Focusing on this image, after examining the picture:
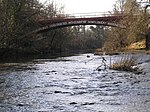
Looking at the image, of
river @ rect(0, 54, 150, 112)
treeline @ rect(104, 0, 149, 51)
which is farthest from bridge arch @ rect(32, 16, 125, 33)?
river @ rect(0, 54, 150, 112)

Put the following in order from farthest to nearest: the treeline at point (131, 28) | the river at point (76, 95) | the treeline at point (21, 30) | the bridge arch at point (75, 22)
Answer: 1. the bridge arch at point (75, 22)
2. the treeline at point (131, 28)
3. the treeline at point (21, 30)
4. the river at point (76, 95)

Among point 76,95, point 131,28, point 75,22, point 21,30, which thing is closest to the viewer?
point 76,95

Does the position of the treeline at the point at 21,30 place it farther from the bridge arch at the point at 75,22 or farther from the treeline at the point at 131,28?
the treeline at the point at 131,28

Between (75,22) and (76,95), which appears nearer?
(76,95)

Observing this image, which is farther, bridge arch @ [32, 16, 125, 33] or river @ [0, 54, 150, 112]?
bridge arch @ [32, 16, 125, 33]

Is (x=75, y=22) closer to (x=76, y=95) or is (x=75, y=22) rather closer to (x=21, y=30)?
(x=21, y=30)

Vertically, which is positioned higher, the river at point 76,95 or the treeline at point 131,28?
the treeline at point 131,28

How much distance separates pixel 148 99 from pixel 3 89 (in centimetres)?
846

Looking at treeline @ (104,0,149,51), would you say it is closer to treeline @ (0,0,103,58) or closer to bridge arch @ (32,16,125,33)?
bridge arch @ (32,16,125,33)

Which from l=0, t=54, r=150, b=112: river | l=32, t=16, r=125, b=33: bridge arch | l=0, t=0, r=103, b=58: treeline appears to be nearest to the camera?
l=0, t=54, r=150, b=112: river

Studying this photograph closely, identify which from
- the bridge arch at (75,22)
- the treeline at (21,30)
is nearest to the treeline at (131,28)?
the bridge arch at (75,22)

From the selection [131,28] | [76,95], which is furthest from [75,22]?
[76,95]

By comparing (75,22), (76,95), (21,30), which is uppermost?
(75,22)

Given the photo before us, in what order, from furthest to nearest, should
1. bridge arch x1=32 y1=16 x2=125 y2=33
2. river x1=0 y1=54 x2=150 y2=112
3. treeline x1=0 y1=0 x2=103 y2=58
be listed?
bridge arch x1=32 y1=16 x2=125 y2=33 < treeline x1=0 y1=0 x2=103 y2=58 < river x1=0 y1=54 x2=150 y2=112
